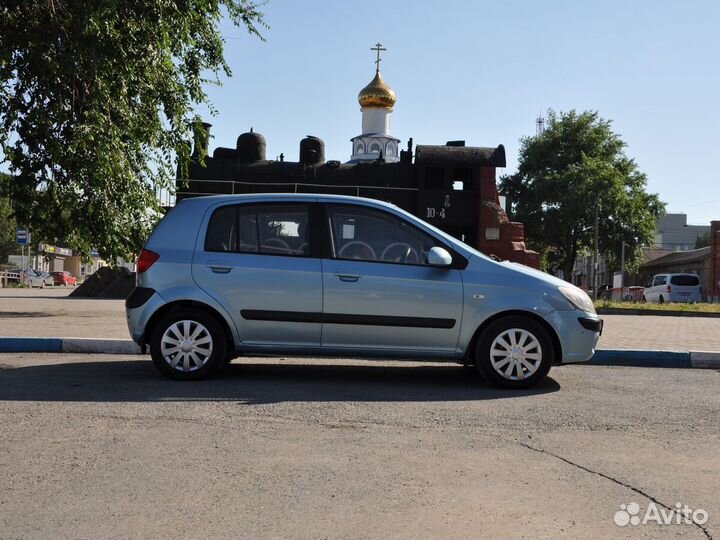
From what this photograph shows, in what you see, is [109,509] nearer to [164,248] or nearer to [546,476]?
[546,476]

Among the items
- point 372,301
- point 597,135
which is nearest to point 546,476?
point 372,301

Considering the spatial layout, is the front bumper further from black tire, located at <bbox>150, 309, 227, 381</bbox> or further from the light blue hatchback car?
black tire, located at <bbox>150, 309, 227, 381</bbox>

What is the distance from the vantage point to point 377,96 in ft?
152

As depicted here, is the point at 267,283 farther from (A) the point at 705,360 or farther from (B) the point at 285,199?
(A) the point at 705,360

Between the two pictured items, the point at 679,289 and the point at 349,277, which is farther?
the point at 679,289

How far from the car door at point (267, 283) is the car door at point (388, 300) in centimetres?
16

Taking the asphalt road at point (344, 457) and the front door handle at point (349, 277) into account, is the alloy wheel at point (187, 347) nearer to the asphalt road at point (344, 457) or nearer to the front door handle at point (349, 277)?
the asphalt road at point (344, 457)

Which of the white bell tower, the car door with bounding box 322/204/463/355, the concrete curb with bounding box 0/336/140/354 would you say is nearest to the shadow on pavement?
the car door with bounding box 322/204/463/355

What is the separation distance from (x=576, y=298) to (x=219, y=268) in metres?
→ 3.22

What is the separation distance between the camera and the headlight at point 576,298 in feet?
21.6

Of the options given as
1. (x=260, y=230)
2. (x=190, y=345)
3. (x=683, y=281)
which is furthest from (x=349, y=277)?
(x=683, y=281)

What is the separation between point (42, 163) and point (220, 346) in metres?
7.67

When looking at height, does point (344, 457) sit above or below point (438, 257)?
below

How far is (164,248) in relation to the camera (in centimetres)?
671
